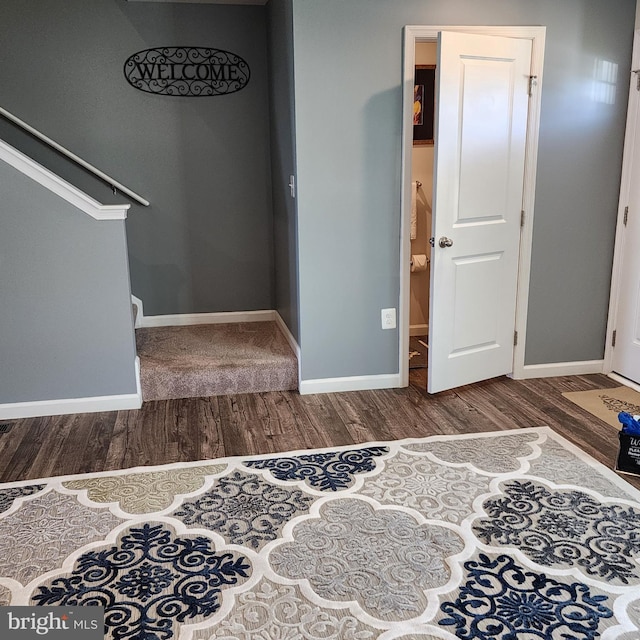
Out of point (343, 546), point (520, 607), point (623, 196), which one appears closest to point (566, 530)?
point (520, 607)

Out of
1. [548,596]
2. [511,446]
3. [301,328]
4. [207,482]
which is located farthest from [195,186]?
[548,596]

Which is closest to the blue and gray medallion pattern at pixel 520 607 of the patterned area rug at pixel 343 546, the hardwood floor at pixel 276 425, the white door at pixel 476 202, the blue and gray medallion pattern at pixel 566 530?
the patterned area rug at pixel 343 546

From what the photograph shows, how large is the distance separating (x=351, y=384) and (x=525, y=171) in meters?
1.62

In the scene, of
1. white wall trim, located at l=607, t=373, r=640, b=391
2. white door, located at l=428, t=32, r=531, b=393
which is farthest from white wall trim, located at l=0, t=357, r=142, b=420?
white wall trim, located at l=607, t=373, r=640, b=391

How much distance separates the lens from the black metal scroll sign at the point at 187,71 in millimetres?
4457

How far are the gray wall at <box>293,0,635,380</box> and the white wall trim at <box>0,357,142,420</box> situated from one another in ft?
3.27

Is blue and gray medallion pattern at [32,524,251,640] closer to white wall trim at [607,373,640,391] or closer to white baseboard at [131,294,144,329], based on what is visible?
white baseboard at [131,294,144,329]

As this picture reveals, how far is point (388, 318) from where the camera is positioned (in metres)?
3.97

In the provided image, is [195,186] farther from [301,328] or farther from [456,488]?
[456,488]

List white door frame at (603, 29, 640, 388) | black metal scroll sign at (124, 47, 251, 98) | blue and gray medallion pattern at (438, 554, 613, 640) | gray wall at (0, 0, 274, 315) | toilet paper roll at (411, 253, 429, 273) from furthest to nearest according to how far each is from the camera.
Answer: toilet paper roll at (411, 253, 429, 273) < black metal scroll sign at (124, 47, 251, 98) < gray wall at (0, 0, 274, 315) < white door frame at (603, 29, 640, 388) < blue and gray medallion pattern at (438, 554, 613, 640)

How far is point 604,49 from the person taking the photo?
385 cm

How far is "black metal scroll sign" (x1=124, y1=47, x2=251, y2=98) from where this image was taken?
14.6ft

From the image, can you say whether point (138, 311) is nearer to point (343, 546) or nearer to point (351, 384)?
point (351, 384)

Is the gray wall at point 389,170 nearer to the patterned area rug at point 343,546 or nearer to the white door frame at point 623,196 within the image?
the white door frame at point 623,196
